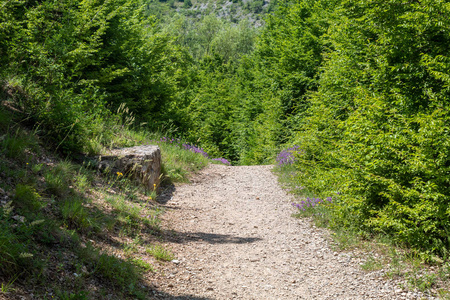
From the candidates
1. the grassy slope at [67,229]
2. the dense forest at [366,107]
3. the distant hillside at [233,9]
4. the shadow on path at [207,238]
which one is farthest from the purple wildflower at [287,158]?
the distant hillside at [233,9]

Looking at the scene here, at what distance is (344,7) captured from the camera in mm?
8000

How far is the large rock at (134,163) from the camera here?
23.6 feet

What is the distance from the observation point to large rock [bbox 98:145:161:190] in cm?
720

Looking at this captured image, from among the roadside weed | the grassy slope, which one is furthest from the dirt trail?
the grassy slope

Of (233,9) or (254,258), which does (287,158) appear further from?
(233,9)

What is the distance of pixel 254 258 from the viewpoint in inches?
219

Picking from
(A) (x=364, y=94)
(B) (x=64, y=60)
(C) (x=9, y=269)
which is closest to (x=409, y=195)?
(A) (x=364, y=94)

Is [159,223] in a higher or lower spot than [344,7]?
lower

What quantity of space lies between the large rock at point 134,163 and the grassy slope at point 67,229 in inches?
10.0

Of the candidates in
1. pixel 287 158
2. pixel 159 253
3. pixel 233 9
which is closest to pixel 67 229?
pixel 159 253

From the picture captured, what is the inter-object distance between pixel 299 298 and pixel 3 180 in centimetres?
403

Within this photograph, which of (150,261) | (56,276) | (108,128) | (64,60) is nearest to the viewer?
(56,276)

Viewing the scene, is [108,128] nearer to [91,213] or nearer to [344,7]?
[91,213]

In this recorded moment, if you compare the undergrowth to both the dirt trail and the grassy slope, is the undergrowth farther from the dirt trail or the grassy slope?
the grassy slope
